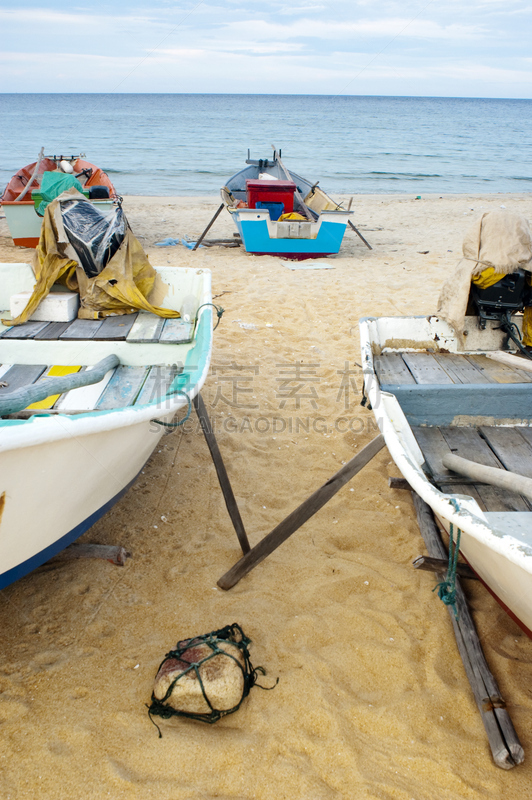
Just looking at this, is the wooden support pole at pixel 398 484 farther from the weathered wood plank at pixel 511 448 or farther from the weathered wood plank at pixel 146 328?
the weathered wood plank at pixel 146 328

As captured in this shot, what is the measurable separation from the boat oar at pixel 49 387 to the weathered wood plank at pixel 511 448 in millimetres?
2294

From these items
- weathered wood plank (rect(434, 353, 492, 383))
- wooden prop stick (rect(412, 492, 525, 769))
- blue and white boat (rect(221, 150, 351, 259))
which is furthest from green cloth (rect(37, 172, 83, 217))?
wooden prop stick (rect(412, 492, 525, 769))

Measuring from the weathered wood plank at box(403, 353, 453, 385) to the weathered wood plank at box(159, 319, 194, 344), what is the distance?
1.59 m

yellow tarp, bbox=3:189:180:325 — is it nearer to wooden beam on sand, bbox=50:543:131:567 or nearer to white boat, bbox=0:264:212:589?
white boat, bbox=0:264:212:589

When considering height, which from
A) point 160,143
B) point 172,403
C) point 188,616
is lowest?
point 188,616

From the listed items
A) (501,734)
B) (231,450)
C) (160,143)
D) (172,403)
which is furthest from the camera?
(160,143)

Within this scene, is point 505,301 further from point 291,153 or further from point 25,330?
point 291,153

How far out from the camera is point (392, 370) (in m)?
3.16

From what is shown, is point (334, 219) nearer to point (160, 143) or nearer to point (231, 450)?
point (231, 450)

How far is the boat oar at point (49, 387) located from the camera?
2.19m

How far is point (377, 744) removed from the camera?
1941 millimetres

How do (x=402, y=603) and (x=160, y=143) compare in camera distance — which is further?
(x=160, y=143)

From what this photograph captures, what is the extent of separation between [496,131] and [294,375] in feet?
178

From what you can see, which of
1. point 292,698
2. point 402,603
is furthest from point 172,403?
point 402,603
